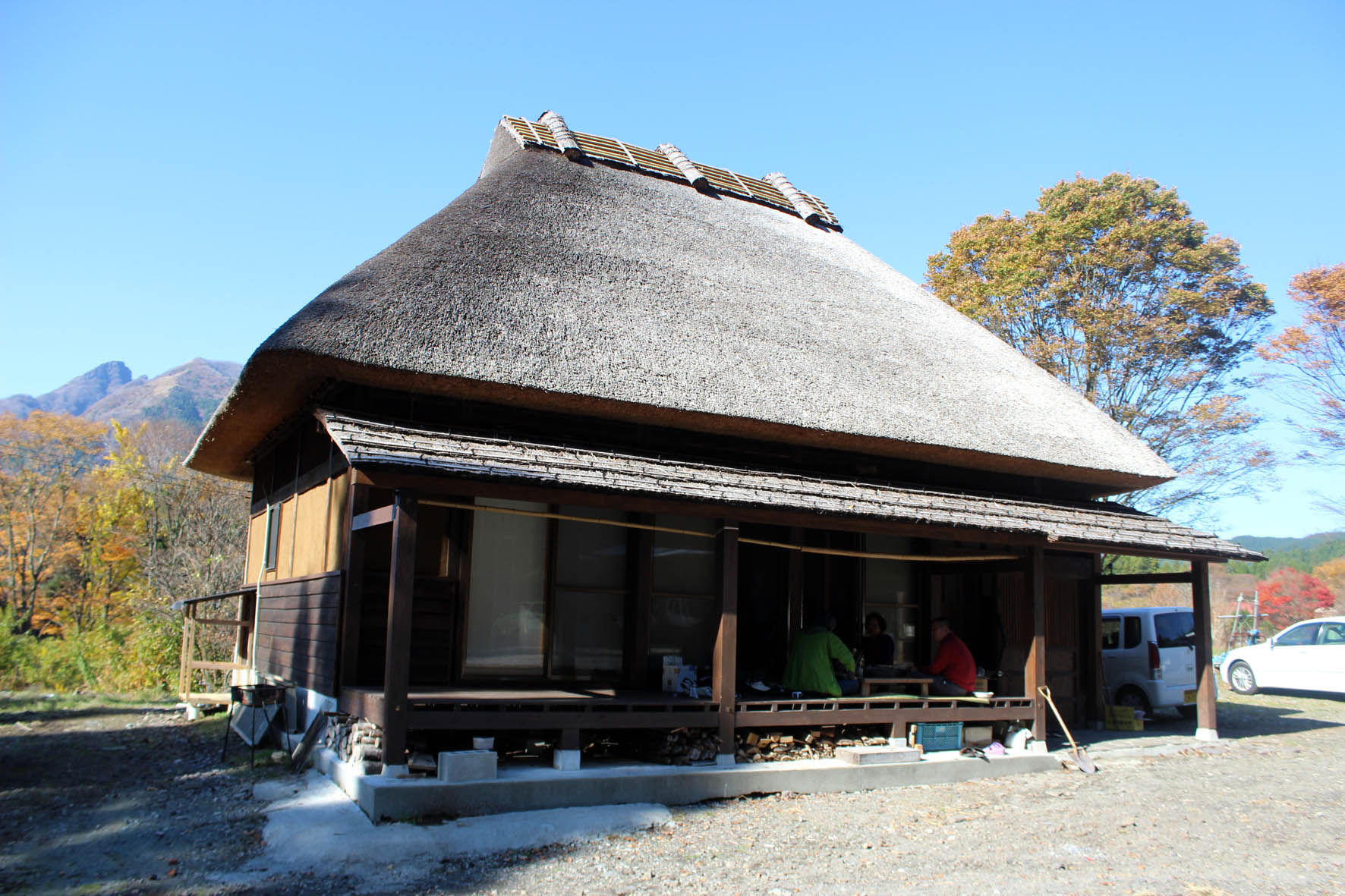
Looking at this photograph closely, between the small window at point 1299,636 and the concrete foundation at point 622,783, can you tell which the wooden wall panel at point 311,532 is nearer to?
the concrete foundation at point 622,783

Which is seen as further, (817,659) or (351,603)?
(817,659)

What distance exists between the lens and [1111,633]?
12250mm

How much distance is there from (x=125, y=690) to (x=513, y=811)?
12.9 meters

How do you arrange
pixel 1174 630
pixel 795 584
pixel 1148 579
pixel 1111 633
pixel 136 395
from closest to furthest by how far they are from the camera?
pixel 795 584 → pixel 1148 579 → pixel 1174 630 → pixel 1111 633 → pixel 136 395

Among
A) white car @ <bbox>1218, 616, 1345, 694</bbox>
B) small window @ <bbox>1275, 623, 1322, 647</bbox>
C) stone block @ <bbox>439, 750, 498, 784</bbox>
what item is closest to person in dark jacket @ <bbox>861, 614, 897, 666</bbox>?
stone block @ <bbox>439, 750, 498, 784</bbox>

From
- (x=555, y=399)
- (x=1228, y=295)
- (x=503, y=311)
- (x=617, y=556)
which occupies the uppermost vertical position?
(x=1228, y=295)

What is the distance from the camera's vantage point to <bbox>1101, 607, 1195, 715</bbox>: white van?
11.6 m

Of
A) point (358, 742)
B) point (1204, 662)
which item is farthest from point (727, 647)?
point (1204, 662)

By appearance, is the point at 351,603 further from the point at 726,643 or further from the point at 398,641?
the point at 726,643

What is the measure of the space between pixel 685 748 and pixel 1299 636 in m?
13.8

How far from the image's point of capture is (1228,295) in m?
19.8

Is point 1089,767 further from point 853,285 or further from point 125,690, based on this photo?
point 125,690

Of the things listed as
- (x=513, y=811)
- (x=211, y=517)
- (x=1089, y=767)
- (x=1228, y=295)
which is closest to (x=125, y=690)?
(x=211, y=517)

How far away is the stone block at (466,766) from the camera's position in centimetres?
573
